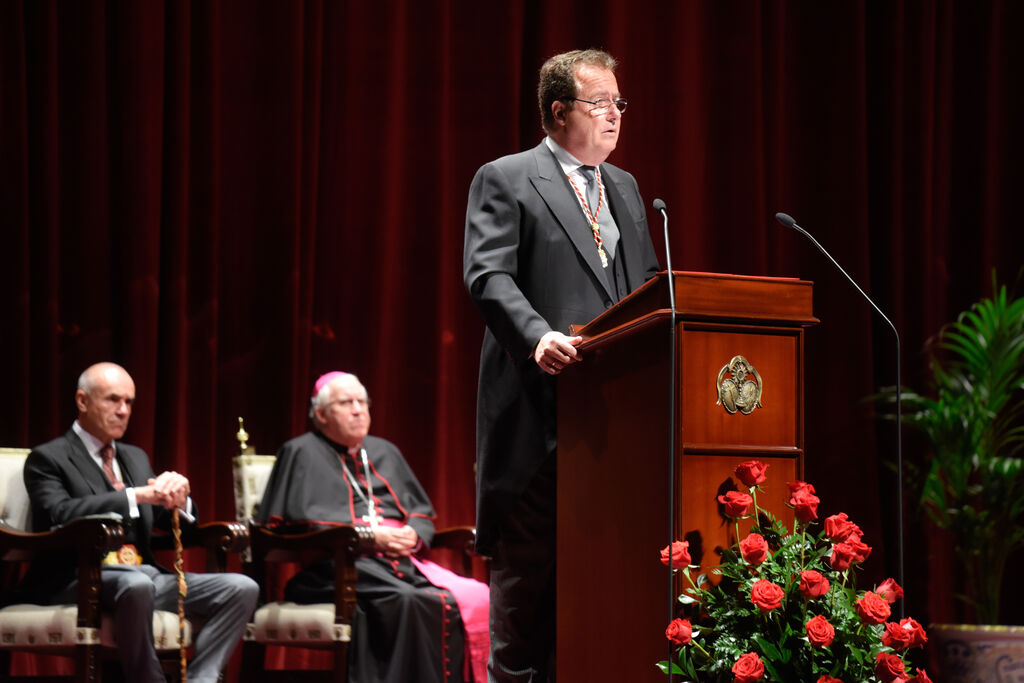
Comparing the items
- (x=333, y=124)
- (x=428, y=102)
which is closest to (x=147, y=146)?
(x=333, y=124)

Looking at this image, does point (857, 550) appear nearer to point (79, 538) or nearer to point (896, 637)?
point (896, 637)

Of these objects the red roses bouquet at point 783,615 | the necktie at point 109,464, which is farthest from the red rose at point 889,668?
the necktie at point 109,464

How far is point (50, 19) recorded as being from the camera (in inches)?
171

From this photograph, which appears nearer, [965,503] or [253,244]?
[253,244]

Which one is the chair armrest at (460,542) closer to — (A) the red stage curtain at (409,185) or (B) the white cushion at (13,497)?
(A) the red stage curtain at (409,185)

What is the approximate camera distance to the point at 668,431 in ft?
5.55

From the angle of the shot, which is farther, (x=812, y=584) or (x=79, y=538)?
(x=79, y=538)

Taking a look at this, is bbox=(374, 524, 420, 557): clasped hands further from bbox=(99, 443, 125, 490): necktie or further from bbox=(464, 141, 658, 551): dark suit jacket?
bbox=(464, 141, 658, 551): dark suit jacket

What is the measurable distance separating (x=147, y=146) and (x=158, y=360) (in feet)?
2.68

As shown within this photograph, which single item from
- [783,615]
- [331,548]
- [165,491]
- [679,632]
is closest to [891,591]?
[783,615]

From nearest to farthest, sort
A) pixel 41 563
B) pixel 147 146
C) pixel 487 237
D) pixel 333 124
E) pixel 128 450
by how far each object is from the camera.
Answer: pixel 487 237
pixel 41 563
pixel 128 450
pixel 147 146
pixel 333 124

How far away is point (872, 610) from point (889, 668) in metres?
0.09

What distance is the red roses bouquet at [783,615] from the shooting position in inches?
65.5

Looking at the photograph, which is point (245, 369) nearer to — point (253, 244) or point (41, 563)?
point (253, 244)
